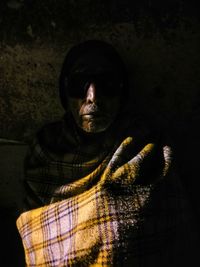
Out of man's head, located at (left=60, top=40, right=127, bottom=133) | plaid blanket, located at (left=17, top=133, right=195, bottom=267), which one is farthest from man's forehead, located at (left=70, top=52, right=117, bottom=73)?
plaid blanket, located at (left=17, top=133, right=195, bottom=267)

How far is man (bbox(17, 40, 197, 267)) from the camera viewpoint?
168 centimetres

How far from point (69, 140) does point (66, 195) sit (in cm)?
22

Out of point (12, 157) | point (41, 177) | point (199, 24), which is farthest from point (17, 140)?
point (199, 24)

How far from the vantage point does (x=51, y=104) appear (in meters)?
2.16

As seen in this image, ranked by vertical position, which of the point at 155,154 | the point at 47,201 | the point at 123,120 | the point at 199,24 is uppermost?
the point at 199,24

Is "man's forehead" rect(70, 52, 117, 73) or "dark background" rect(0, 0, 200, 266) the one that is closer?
"man's forehead" rect(70, 52, 117, 73)

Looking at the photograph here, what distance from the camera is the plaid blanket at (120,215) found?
1.67 m

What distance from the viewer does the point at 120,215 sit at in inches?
66.1

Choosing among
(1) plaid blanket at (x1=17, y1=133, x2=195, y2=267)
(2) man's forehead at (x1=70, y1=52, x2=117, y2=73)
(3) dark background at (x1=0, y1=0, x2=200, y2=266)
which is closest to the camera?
(1) plaid blanket at (x1=17, y1=133, x2=195, y2=267)

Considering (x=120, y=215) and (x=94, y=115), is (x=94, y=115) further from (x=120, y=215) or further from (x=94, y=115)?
(x=120, y=215)

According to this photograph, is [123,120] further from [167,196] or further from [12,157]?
[12,157]

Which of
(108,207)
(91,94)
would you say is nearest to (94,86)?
(91,94)

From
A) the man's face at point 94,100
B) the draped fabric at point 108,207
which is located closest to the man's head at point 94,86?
the man's face at point 94,100

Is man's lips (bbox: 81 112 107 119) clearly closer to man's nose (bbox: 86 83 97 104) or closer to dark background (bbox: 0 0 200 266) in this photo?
man's nose (bbox: 86 83 97 104)
